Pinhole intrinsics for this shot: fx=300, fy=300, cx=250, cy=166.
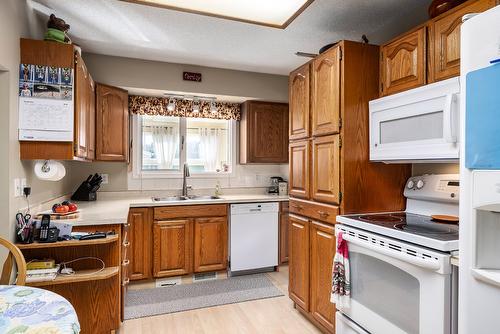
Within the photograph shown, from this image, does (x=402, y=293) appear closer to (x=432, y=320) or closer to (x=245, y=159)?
(x=432, y=320)

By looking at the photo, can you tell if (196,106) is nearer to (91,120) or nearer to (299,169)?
(91,120)

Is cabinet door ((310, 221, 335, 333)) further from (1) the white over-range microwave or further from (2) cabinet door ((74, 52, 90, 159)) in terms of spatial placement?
A: (2) cabinet door ((74, 52, 90, 159))

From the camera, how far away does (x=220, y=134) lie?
3967 mm

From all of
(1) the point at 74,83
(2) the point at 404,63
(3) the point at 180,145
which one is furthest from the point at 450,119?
(3) the point at 180,145

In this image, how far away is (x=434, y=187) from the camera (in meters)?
1.84

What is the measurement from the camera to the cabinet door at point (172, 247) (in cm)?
303

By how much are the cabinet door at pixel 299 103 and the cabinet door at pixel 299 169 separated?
82mm

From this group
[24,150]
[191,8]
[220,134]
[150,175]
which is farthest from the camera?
[220,134]

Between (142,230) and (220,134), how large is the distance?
1598 millimetres

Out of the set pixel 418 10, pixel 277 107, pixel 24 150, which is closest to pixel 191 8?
pixel 24 150

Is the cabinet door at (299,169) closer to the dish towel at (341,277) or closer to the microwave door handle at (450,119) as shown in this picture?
the dish towel at (341,277)

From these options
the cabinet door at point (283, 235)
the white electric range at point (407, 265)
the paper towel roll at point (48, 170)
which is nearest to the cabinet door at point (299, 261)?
the white electric range at point (407, 265)

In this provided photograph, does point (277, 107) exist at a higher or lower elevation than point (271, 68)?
lower

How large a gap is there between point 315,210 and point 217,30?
5.35ft
